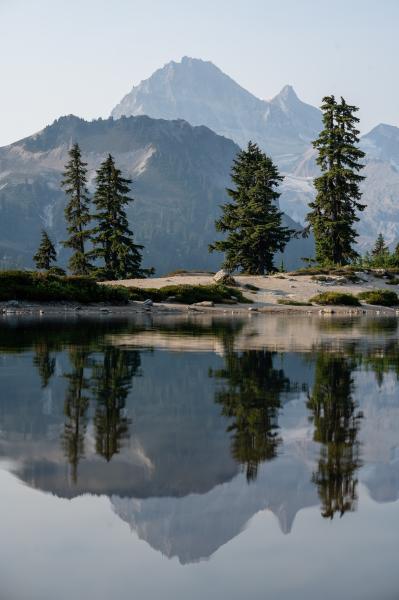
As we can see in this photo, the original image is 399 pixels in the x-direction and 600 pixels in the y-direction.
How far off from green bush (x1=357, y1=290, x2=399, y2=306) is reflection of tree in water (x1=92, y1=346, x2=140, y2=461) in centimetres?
3515

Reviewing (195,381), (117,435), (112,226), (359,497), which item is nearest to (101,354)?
(195,381)

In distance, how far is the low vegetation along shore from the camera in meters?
41.8

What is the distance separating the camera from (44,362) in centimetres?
1598

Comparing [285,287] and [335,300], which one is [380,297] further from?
[285,287]

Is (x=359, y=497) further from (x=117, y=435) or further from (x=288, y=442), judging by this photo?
(x=117, y=435)

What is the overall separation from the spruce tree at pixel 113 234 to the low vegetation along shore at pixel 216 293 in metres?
10.1

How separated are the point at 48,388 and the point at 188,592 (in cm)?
812

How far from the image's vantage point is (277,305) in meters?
47.6

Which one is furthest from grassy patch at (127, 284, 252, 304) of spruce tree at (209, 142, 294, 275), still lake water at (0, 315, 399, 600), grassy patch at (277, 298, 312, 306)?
still lake water at (0, 315, 399, 600)

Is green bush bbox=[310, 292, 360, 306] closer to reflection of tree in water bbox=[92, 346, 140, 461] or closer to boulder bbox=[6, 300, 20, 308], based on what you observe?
boulder bbox=[6, 300, 20, 308]

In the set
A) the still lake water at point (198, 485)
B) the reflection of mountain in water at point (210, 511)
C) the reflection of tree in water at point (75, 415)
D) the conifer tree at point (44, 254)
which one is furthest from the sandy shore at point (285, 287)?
the reflection of mountain in water at point (210, 511)

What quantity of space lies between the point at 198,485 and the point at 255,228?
59452mm

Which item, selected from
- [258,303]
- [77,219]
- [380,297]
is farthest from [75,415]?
[77,219]

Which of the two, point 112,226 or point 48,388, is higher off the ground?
point 112,226
